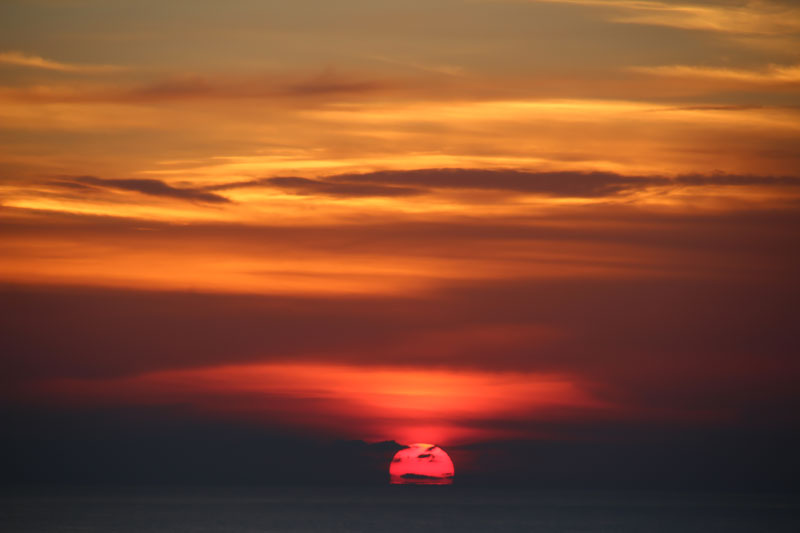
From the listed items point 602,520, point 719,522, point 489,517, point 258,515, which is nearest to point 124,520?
point 258,515

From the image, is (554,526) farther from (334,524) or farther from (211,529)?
(211,529)

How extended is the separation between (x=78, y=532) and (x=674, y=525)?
81.4 metres

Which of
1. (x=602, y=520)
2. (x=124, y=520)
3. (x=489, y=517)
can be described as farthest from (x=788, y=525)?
(x=124, y=520)

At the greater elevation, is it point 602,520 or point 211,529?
point 602,520

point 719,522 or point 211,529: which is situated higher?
point 719,522

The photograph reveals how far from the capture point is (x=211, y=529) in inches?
5965

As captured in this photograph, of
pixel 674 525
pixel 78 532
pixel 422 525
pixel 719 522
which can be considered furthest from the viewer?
pixel 719 522

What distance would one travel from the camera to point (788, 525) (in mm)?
177375

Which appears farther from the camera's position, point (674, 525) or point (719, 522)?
point (719, 522)

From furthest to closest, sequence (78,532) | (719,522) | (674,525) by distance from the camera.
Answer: (719,522)
(674,525)
(78,532)

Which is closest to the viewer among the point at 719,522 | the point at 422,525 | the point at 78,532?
the point at 78,532

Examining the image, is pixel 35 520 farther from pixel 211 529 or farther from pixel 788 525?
pixel 788 525

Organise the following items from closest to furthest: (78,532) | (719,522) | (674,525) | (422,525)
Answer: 1. (78,532)
2. (422,525)
3. (674,525)
4. (719,522)

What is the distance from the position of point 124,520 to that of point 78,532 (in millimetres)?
30137
